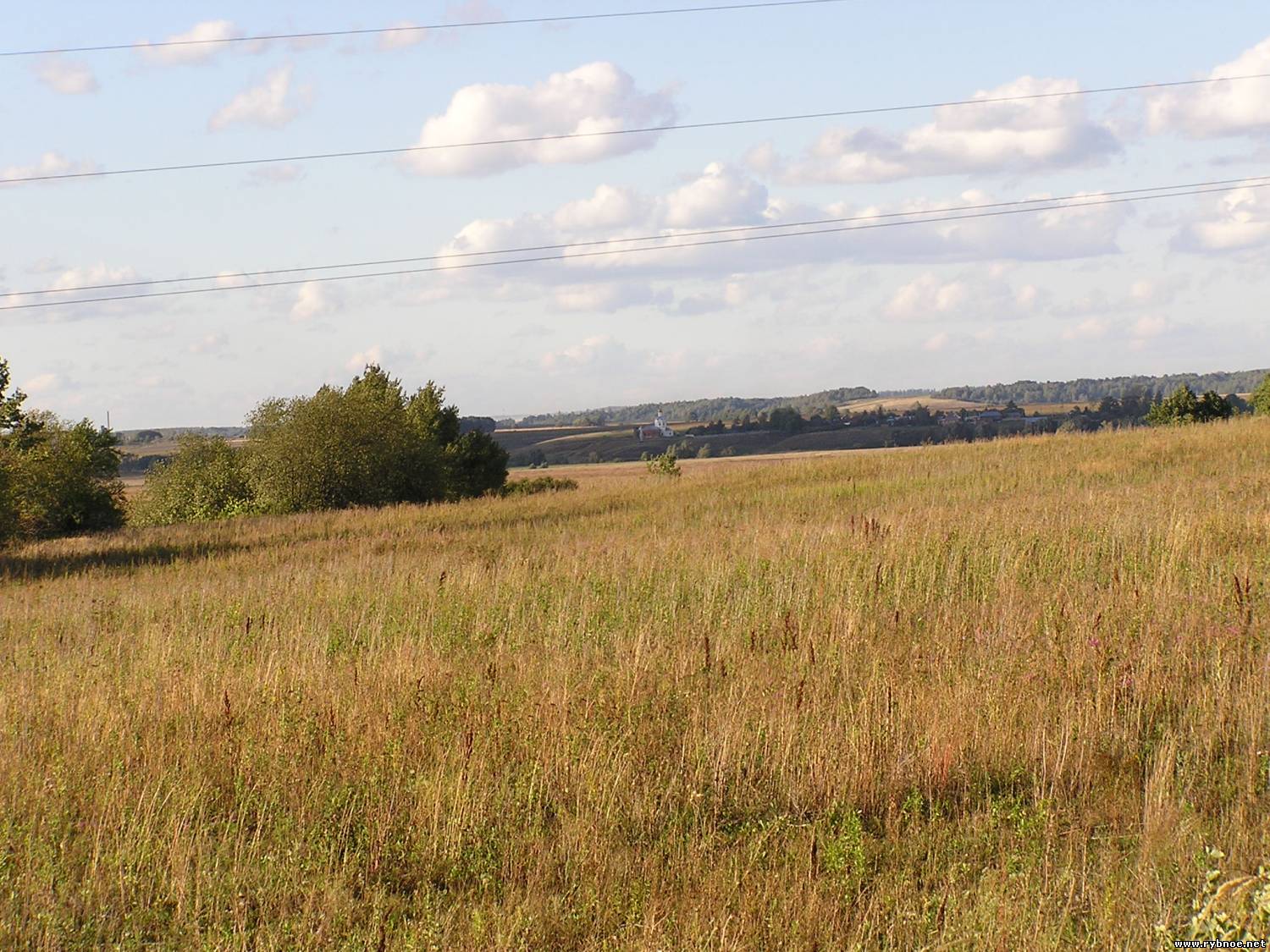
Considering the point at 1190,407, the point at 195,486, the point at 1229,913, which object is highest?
the point at 1190,407

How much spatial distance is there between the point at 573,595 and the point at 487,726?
4426mm

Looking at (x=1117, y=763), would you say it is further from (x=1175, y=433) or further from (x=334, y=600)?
(x=1175, y=433)

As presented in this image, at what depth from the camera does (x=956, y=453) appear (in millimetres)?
26469

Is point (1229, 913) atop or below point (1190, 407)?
below

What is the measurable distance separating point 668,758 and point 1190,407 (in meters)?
71.7

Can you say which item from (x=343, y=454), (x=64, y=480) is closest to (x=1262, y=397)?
(x=343, y=454)

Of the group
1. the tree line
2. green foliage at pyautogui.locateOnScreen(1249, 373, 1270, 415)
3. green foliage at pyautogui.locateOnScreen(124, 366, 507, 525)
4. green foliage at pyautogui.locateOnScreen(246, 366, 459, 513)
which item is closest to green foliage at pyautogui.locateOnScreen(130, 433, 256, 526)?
the tree line

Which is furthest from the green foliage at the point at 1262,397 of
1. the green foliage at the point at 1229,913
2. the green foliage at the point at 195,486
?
the green foliage at the point at 1229,913

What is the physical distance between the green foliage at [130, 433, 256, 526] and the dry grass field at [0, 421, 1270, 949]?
1872 inches

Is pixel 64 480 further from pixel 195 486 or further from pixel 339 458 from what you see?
pixel 339 458

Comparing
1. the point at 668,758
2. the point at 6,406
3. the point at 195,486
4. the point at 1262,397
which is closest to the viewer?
the point at 668,758

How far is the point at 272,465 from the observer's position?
4384 centimetres

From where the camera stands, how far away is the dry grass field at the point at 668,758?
165 inches

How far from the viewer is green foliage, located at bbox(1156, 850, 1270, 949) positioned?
3238 mm
